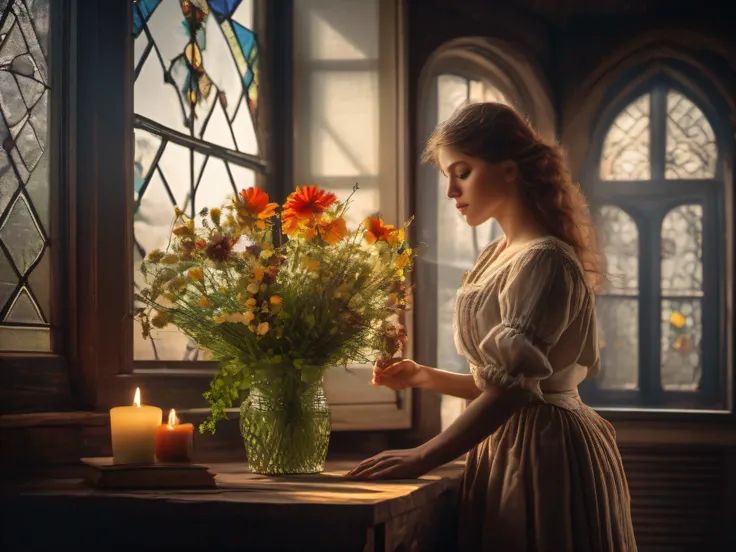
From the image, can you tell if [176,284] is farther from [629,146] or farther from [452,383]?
[629,146]

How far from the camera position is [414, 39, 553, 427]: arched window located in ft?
11.1

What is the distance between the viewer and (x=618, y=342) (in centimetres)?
431

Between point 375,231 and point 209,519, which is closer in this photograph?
point 209,519

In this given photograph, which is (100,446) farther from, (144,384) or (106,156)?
(106,156)

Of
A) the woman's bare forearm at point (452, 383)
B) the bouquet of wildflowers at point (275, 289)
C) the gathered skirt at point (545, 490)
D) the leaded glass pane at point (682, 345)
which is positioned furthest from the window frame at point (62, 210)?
the leaded glass pane at point (682, 345)

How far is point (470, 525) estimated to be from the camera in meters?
1.99

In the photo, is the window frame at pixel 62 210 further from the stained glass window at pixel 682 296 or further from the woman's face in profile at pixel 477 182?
the stained glass window at pixel 682 296

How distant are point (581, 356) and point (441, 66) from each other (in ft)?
6.14

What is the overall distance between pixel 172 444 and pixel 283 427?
11.5 inches

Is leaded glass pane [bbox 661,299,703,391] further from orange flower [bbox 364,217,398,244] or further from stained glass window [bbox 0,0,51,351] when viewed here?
stained glass window [bbox 0,0,51,351]

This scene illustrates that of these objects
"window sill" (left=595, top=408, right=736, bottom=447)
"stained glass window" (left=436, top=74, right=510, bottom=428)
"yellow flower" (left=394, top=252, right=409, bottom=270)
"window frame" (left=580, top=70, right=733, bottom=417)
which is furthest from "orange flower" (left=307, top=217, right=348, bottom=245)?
"window frame" (left=580, top=70, right=733, bottom=417)

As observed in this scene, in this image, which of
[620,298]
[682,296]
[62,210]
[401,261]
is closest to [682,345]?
[682,296]

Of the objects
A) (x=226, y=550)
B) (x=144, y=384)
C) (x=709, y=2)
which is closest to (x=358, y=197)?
(x=144, y=384)

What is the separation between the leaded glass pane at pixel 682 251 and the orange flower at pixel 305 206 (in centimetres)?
270
